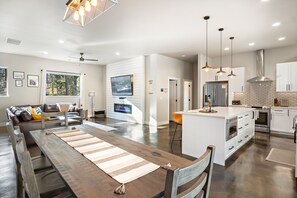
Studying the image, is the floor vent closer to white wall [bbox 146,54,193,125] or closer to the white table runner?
white wall [bbox 146,54,193,125]

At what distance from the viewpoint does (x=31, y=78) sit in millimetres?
7238

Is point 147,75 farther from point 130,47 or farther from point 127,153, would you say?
point 127,153

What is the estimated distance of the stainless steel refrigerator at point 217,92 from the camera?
644 centimetres

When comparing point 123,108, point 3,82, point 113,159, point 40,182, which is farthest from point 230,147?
point 3,82

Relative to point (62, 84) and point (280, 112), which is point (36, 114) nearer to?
point (62, 84)

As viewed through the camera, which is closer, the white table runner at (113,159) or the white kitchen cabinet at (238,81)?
the white table runner at (113,159)

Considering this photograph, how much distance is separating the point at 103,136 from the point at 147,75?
5.40m

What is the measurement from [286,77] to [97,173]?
6604 mm

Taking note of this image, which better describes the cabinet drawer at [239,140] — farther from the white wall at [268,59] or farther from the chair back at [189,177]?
the white wall at [268,59]

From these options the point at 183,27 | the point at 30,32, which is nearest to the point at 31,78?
the point at 30,32

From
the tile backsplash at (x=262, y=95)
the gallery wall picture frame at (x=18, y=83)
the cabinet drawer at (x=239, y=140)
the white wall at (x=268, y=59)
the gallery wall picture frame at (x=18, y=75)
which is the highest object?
the white wall at (x=268, y=59)

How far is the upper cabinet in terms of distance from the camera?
16.9 ft

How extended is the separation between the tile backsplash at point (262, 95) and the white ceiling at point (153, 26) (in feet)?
4.64

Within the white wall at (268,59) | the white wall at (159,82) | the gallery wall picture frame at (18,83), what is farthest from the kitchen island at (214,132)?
the gallery wall picture frame at (18,83)
